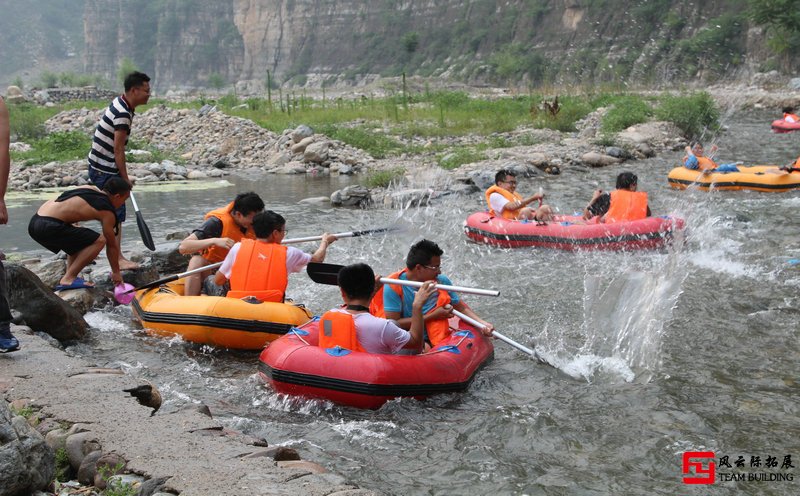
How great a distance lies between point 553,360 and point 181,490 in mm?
3545

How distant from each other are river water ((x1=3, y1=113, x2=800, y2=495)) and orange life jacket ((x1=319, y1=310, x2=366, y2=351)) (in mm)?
439

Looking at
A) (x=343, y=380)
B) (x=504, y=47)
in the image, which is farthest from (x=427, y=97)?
(x=504, y=47)

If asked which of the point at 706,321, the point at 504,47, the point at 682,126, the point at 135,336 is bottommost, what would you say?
the point at 135,336

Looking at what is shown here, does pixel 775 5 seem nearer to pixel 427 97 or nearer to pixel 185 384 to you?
→ pixel 427 97

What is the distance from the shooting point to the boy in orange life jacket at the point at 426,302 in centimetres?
578

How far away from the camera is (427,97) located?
98.7ft

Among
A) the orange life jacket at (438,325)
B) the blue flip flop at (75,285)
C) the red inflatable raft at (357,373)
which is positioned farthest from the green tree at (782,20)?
the red inflatable raft at (357,373)

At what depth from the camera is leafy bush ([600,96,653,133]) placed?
2108 cm

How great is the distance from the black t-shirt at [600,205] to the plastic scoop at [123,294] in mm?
5878

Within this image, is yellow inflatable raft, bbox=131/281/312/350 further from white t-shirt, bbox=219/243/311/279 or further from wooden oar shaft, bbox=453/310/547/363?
wooden oar shaft, bbox=453/310/547/363

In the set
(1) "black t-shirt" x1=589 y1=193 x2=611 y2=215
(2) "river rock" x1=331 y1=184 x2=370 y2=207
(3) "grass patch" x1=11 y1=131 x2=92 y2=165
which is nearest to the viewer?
(1) "black t-shirt" x1=589 y1=193 x2=611 y2=215

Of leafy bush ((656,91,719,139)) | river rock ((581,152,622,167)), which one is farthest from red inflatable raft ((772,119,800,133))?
river rock ((581,152,622,167))

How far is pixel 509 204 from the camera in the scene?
10.6 meters

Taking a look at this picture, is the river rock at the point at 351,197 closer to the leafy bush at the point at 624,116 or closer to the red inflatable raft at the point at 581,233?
the red inflatable raft at the point at 581,233
